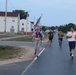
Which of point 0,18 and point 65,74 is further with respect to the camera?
point 0,18

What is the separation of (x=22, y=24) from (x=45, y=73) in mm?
145519

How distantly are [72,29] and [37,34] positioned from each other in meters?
2.91

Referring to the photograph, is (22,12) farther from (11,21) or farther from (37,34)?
(37,34)

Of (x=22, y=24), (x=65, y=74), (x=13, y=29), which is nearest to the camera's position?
(x=65, y=74)

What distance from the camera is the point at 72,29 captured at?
19.7 meters

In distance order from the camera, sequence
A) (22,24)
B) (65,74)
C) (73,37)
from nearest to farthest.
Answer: (65,74)
(73,37)
(22,24)

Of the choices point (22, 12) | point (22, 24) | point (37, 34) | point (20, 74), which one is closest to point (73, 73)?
point (20, 74)

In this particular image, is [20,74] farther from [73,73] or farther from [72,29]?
[72,29]

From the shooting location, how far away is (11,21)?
5586 inches

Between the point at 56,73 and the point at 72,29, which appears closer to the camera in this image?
the point at 56,73

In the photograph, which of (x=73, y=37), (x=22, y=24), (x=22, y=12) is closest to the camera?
(x=73, y=37)

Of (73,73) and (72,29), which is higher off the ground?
(72,29)

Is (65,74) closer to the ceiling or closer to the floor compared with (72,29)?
closer to the floor

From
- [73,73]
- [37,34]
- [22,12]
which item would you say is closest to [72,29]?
[37,34]
